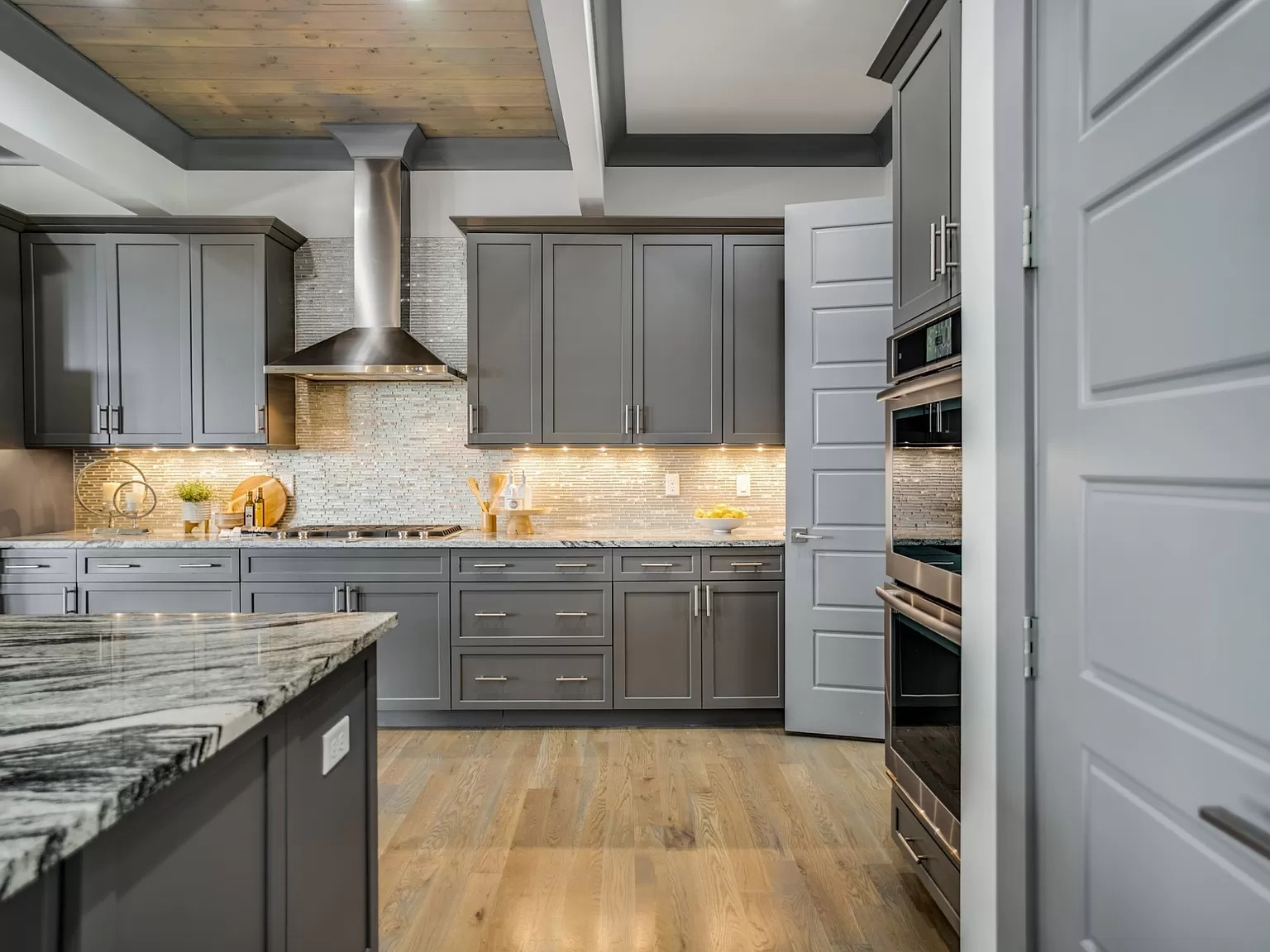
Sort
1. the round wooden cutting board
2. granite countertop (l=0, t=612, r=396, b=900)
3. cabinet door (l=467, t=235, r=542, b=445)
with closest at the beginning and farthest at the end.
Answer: granite countertop (l=0, t=612, r=396, b=900) < cabinet door (l=467, t=235, r=542, b=445) < the round wooden cutting board

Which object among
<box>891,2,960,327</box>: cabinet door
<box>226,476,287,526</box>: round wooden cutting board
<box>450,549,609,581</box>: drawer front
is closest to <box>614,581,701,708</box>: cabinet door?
<box>450,549,609,581</box>: drawer front

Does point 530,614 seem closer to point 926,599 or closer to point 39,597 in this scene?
point 926,599

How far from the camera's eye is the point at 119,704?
106 centimetres

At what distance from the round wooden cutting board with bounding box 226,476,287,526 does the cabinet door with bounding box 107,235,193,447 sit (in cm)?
43

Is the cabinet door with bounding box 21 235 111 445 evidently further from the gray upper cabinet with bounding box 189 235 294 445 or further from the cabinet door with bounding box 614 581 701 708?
the cabinet door with bounding box 614 581 701 708

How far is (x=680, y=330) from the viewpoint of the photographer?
3826 millimetres

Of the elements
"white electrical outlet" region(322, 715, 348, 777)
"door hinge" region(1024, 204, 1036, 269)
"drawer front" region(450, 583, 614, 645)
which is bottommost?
"drawer front" region(450, 583, 614, 645)

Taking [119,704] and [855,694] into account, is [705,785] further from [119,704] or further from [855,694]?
[119,704]

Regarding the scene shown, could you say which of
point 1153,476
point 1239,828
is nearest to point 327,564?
point 1153,476

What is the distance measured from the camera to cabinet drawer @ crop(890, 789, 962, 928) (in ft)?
6.09

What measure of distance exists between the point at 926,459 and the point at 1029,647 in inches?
27.2

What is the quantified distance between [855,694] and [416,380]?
2800 millimetres

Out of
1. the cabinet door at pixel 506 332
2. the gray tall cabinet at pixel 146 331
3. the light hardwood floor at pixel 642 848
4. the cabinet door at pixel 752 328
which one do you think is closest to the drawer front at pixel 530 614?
the light hardwood floor at pixel 642 848

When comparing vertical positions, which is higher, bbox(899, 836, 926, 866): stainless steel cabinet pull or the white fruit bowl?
the white fruit bowl
